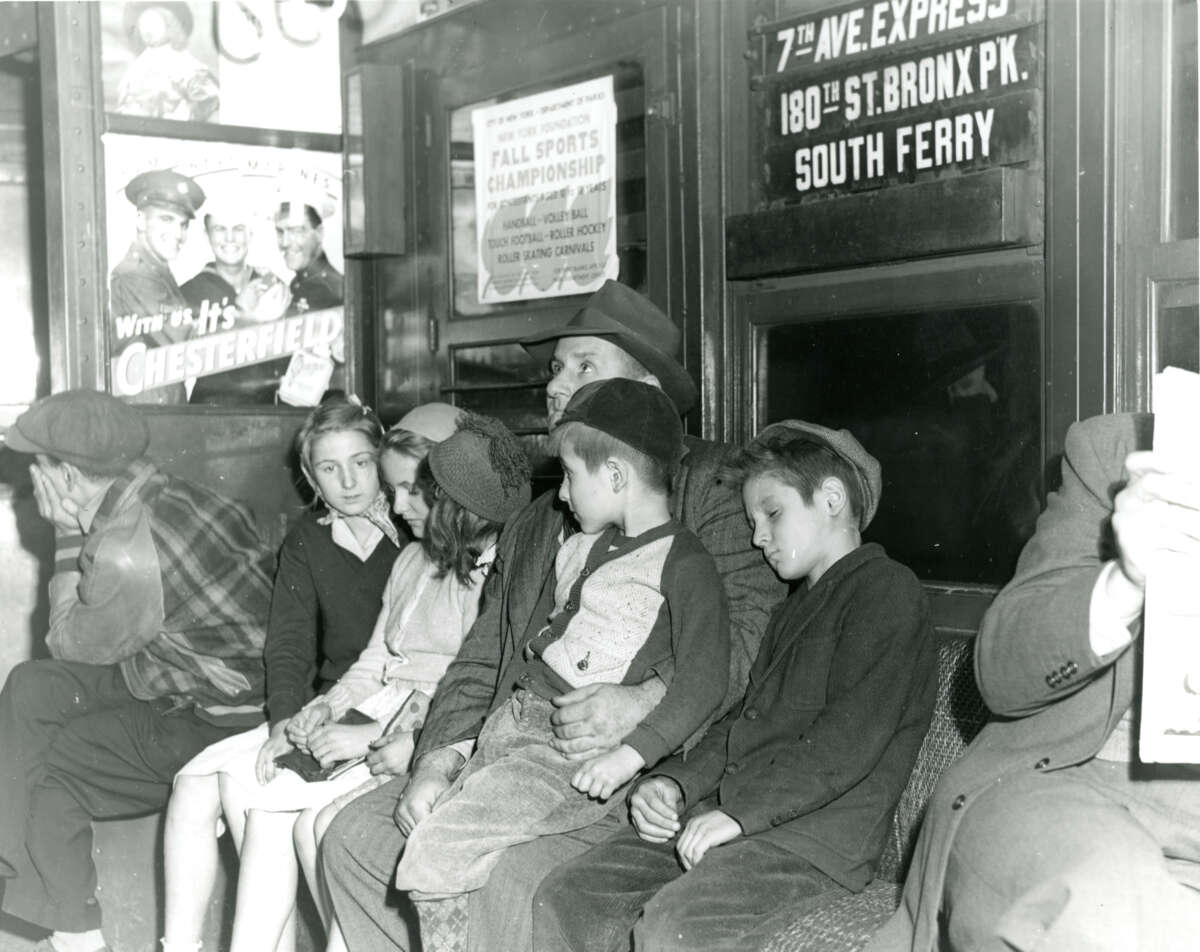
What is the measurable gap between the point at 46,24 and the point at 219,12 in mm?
521

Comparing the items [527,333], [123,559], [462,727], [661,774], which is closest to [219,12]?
[527,333]

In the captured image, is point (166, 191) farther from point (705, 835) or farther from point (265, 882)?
point (705, 835)

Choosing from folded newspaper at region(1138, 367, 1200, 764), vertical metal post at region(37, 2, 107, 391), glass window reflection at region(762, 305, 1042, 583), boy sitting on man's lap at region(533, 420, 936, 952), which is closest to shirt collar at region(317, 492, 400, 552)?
vertical metal post at region(37, 2, 107, 391)

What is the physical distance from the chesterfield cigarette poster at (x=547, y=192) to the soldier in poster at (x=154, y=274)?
92 cm

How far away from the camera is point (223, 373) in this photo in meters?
4.41

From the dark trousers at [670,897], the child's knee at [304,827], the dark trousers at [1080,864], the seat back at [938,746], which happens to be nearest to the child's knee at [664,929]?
the dark trousers at [670,897]

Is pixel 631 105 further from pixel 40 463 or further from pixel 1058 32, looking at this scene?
pixel 40 463

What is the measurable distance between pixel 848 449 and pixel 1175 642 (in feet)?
3.29

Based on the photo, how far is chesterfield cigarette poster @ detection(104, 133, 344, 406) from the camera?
4203 millimetres

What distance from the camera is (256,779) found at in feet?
11.2

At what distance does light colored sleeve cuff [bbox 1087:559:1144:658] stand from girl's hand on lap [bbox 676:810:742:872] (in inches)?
30.0

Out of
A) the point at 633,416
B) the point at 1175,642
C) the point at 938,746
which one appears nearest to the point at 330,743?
the point at 633,416

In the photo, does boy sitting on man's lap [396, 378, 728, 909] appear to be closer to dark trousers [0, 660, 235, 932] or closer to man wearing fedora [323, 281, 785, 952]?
man wearing fedora [323, 281, 785, 952]

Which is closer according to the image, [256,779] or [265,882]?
[265,882]
